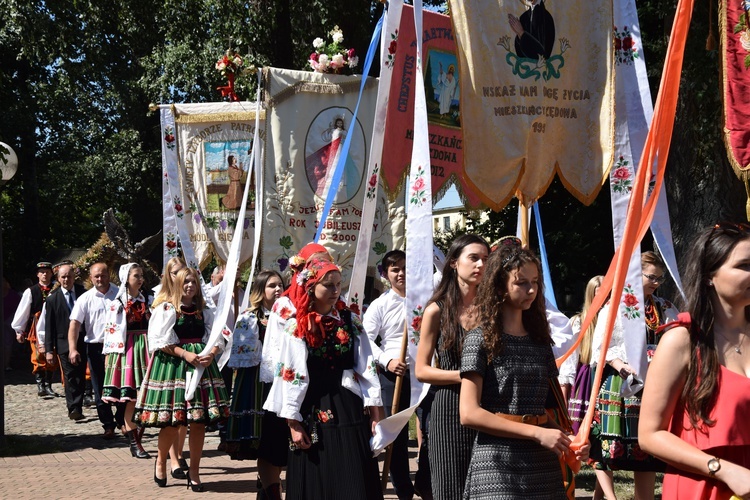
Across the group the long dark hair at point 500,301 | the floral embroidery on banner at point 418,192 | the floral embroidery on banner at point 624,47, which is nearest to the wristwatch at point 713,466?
the long dark hair at point 500,301

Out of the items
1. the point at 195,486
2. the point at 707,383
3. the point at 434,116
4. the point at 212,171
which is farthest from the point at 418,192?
the point at 212,171

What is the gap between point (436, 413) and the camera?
16.7 feet

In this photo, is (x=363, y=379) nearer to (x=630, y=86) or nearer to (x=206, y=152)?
(x=630, y=86)

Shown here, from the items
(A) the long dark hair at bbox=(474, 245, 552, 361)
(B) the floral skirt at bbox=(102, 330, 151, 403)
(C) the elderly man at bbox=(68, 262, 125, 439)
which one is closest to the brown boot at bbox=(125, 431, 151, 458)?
(B) the floral skirt at bbox=(102, 330, 151, 403)

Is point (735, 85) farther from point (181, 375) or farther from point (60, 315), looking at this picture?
point (60, 315)

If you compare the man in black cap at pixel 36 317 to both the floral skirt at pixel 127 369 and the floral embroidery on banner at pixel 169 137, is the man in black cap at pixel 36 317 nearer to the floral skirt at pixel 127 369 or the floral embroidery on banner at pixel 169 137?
the floral skirt at pixel 127 369

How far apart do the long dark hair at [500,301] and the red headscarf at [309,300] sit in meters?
1.67

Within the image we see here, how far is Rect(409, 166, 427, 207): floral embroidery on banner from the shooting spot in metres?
5.70

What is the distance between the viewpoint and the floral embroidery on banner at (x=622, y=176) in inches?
256

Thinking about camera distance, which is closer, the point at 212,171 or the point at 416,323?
the point at 416,323

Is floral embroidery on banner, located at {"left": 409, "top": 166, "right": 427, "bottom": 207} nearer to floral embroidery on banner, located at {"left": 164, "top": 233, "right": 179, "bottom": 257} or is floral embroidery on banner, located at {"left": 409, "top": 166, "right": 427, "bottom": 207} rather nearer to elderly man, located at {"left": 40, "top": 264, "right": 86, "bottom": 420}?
floral embroidery on banner, located at {"left": 164, "top": 233, "right": 179, "bottom": 257}

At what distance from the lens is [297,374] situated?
18.9 ft

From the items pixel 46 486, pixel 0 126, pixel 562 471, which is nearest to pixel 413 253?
pixel 562 471

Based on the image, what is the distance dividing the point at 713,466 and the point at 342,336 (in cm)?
332
